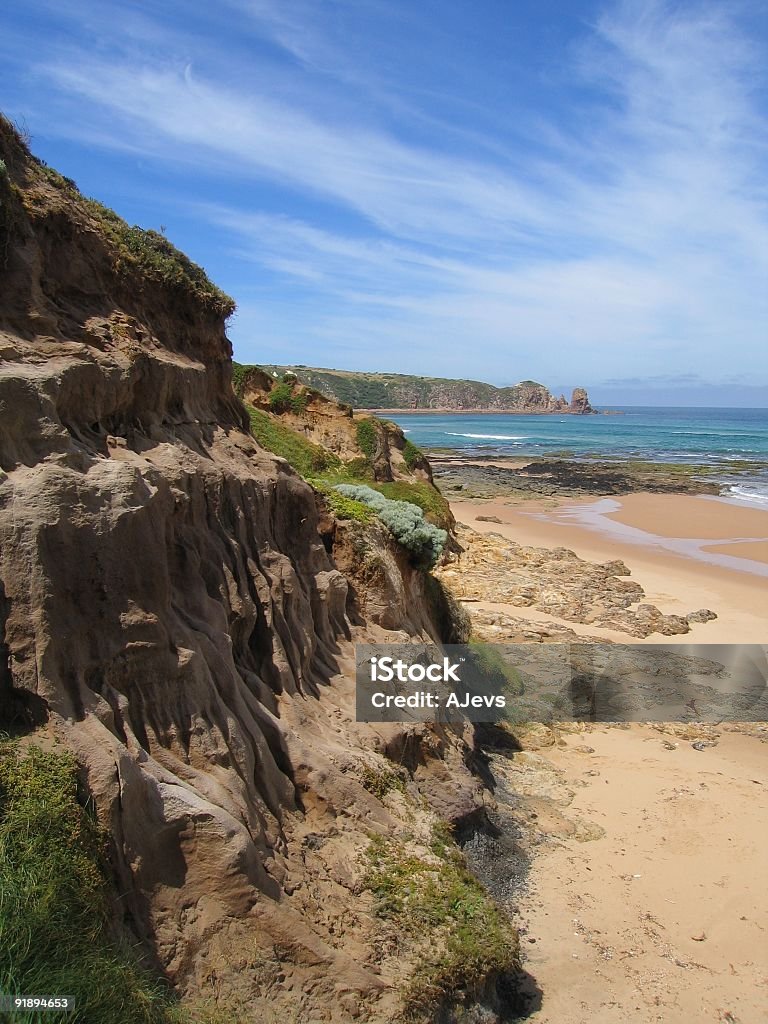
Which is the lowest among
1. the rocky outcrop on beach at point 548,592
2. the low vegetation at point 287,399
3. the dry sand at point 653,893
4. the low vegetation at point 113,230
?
the dry sand at point 653,893

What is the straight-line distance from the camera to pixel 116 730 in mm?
6473

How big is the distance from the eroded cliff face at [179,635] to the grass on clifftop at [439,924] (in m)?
0.26

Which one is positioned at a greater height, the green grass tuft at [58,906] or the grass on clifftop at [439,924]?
the green grass tuft at [58,906]

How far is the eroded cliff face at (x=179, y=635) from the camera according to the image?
6.11 metres

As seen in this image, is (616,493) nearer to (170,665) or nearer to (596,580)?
(596,580)

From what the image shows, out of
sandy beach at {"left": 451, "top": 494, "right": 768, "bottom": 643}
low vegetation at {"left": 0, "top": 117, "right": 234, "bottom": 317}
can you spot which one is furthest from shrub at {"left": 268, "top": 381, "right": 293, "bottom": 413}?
low vegetation at {"left": 0, "top": 117, "right": 234, "bottom": 317}

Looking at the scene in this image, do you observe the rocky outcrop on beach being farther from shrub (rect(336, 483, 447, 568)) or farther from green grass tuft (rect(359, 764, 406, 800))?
green grass tuft (rect(359, 764, 406, 800))

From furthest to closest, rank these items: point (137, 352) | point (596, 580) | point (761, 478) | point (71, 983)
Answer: point (761, 478)
point (596, 580)
point (137, 352)
point (71, 983)

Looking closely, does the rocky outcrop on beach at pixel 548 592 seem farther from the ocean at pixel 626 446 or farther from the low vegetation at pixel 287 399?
the ocean at pixel 626 446

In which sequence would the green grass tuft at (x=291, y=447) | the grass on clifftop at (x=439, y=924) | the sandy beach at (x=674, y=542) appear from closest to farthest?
1. the grass on clifftop at (x=439, y=924)
2. the green grass tuft at (x=291, y=447)
3. the sandy beach at (x=674, y=542)

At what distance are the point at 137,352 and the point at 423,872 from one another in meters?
6.81

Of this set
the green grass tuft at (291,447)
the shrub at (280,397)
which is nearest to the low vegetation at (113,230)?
the green grass tuft at (291,447)

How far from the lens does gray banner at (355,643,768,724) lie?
610 inches

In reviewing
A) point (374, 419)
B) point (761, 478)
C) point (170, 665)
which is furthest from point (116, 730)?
point (761, 478)
